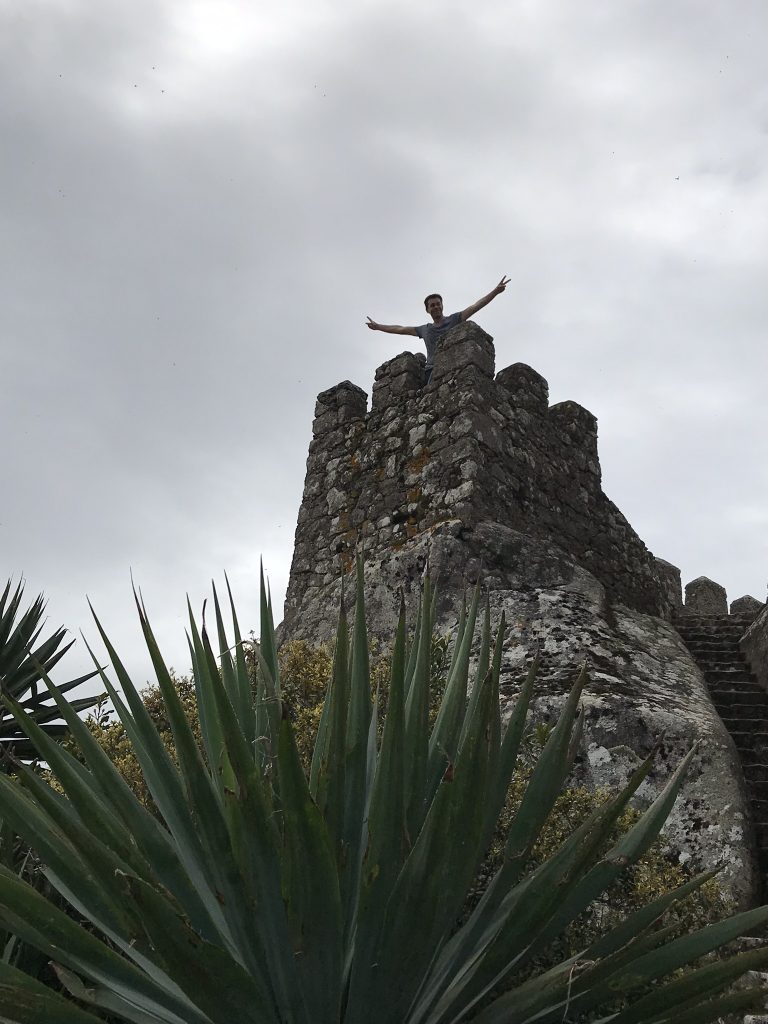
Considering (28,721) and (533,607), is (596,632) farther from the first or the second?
(28,721)

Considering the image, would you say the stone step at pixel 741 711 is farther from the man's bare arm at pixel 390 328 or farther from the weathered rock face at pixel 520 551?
the man's bare arm at pixel 390 328

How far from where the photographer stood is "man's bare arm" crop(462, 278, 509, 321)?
627 cm

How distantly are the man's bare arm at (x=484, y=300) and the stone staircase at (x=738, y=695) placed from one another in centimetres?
261

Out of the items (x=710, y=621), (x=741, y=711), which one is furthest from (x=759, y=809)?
(x=710, y=621)

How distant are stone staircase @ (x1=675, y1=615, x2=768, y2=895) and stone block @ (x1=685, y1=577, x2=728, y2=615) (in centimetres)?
424

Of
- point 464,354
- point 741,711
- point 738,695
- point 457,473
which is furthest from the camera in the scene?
point 464,354

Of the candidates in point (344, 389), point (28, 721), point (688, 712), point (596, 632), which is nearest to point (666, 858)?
point (688, 712)

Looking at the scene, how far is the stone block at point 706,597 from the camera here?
36.0 ft

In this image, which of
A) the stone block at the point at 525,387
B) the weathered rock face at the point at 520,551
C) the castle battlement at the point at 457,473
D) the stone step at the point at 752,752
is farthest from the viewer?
the stone block at the point at 525,387

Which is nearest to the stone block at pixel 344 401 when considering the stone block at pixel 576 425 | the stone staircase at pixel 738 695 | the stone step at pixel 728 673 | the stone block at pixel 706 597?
the stone block at pixel 576 425

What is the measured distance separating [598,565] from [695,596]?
5.40m

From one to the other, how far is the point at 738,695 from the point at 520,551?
4.77 feet

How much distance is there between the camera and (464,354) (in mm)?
6047

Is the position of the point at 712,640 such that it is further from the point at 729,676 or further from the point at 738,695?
the point at 738,695
